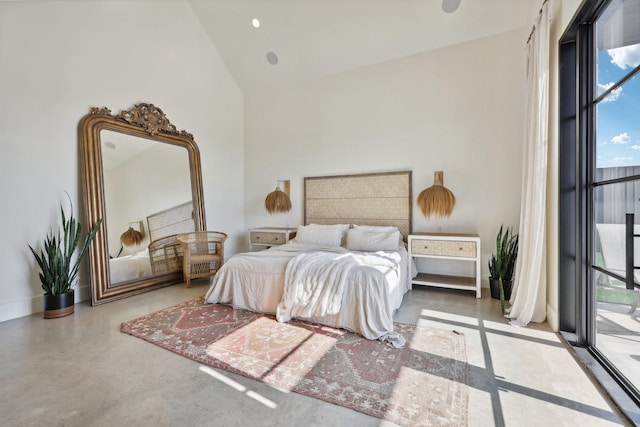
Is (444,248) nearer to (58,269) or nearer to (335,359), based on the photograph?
(335,359)

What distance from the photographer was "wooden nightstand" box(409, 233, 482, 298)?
342cm

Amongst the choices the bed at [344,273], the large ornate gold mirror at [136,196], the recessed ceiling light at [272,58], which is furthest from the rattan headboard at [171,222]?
the recessed ceiling light at [272,58]

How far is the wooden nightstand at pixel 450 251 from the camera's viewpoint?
3.42 metres

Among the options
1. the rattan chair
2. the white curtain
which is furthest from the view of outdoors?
the rattan chair

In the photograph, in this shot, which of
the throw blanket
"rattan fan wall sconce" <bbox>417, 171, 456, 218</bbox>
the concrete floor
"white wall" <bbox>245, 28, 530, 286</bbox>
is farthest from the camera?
"rattan fan wall sconce" <bbox>417, 171, 456, 218</bbox>

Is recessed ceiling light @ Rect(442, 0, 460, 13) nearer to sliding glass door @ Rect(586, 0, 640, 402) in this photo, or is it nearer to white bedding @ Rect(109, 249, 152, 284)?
sliding glass door @ Rect(586, 0, 640, 402)

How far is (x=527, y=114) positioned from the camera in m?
2.95

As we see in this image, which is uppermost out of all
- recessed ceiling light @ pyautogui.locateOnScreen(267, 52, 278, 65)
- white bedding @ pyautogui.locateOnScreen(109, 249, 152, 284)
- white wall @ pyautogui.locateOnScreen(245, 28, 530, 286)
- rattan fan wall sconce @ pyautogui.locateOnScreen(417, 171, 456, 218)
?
recessed ceiling light @ pyautogui.locateOnScreen(267, 52, 278, 65)

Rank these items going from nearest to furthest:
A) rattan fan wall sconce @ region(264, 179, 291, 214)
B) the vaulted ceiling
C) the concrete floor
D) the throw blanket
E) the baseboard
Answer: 1. the concrete floor
2. the throw blanket
3. the baseboard
4. the vaulted ceiling
5. rattan fan wall sconce @ region(264, 179, 291, 214)

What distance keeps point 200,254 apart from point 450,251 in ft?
12.0

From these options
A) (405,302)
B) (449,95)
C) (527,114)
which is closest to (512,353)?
(405,302)

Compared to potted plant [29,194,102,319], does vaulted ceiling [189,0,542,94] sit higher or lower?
higher

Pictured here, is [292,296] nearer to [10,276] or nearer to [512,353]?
[512,353]

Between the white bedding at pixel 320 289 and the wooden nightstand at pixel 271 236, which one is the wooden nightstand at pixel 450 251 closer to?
the white bedding at pixel 320 289
